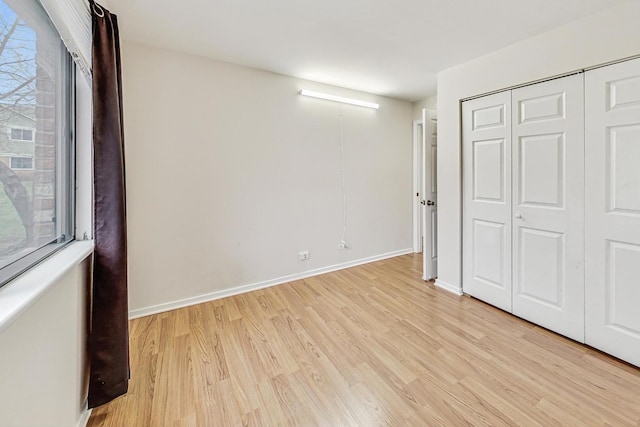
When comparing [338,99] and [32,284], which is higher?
[338,99]

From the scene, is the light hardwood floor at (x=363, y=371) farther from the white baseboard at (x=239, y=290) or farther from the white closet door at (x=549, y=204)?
the white closet door at (x=549, y=204)

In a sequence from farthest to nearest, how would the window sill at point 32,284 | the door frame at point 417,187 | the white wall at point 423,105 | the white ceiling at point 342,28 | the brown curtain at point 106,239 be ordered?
the door frame at point 417,187
the white wall at point 423,105
the white ceiling at point 342,28
the brown curtain at point 106,239
the window sill at point 32,284

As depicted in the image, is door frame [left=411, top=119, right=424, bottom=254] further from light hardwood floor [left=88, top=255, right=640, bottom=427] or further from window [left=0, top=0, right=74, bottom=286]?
window [left=0, top=0, right=74, bottom=286]

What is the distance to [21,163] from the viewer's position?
3.29ft

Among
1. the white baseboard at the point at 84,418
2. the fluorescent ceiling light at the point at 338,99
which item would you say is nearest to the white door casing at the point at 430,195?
the fluorescent ceiling light at the point at 338,99

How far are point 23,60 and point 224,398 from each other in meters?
1.80

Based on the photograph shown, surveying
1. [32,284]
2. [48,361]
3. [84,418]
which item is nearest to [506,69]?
[32,284]

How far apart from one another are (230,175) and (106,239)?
1444mm

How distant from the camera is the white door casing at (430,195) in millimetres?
3104

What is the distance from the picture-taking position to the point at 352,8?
1841 mm

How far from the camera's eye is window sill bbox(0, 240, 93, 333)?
70 centimetres

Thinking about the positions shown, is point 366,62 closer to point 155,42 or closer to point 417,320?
point 155,42

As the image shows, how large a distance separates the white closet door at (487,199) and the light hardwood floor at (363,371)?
263 mm

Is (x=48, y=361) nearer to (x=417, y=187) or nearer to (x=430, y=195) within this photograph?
(x=430, y=195)
